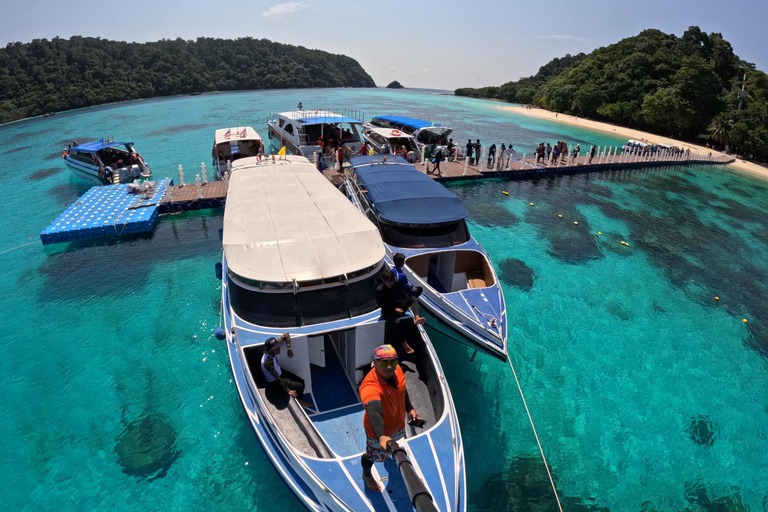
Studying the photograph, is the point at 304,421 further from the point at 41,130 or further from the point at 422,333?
the point at 41,130

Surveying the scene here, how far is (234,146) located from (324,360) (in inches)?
826

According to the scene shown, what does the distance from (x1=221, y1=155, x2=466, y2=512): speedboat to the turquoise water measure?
6.04ft

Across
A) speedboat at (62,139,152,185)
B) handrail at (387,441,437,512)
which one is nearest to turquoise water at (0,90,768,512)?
speedboat at (62,139,152,185)

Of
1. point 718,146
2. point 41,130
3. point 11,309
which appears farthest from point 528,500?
point 41,130

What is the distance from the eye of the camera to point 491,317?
958cm

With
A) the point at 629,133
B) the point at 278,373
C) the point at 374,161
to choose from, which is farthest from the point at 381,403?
the point at 629,133

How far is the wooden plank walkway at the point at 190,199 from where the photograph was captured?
20.2 meters

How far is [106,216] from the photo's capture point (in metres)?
18.1

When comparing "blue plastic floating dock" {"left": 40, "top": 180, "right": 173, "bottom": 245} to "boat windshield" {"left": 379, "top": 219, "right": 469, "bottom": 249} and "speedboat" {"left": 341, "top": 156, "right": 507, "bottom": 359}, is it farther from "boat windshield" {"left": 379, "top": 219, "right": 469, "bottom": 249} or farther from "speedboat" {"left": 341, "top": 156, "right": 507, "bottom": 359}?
"boat windshield" {"left": 379, "top": 219, "right": 469, "bottom": 249}

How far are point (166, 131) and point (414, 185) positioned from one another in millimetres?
46372

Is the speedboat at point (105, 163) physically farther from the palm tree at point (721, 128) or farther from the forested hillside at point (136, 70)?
the palm tree at point (721, 128)

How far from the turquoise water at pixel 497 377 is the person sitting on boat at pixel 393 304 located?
314 cm

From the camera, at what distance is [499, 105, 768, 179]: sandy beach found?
4037 cm

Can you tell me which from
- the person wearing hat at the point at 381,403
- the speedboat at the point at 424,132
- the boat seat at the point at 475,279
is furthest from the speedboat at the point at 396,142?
the person wearing hat at the point at 381,403
